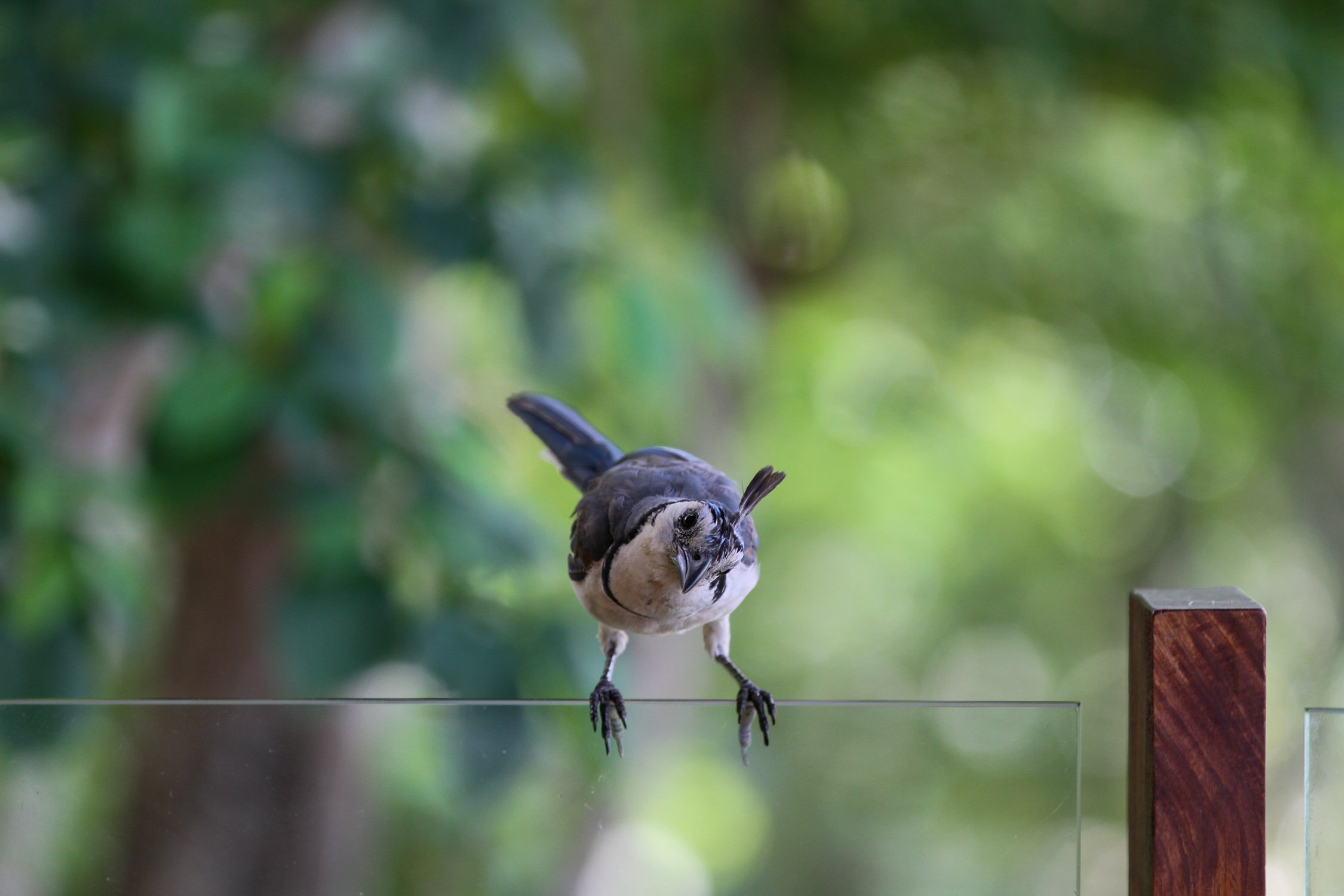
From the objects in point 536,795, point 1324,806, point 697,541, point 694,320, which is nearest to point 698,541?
point 697,541

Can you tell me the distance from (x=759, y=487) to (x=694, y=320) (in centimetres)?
72

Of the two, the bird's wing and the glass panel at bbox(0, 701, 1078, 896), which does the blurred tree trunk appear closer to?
the glass panel at bbox(0, 701, 1078, 896)

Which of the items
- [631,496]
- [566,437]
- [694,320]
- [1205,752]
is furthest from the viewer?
[694,320]

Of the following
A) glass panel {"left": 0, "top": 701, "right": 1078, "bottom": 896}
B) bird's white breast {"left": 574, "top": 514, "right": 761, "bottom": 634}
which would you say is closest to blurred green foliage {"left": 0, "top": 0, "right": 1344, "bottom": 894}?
glass panel {"left": 0, "top": 701, "right": 1078, "bottom": 896}

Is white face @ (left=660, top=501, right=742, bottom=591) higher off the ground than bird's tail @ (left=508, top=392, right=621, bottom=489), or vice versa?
bird's tail @ (left=508, top=392, right=621, bottom=489)

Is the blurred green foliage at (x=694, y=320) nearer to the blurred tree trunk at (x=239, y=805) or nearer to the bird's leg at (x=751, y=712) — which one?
the blurred tree trunk at (x=239, y=805)

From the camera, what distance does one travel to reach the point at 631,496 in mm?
717

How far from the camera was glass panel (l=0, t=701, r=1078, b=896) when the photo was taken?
0.68 m

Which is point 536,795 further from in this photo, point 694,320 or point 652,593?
point 694,320

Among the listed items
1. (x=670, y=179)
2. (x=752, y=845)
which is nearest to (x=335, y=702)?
(x=752, y=845)

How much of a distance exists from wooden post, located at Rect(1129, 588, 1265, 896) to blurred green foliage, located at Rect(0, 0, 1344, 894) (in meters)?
0.29

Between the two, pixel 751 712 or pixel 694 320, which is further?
pixel 694 320

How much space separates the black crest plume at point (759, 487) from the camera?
65 centimetres

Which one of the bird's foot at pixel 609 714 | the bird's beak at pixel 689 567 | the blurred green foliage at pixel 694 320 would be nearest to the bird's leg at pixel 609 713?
the bird's foot at pixel 609 714
